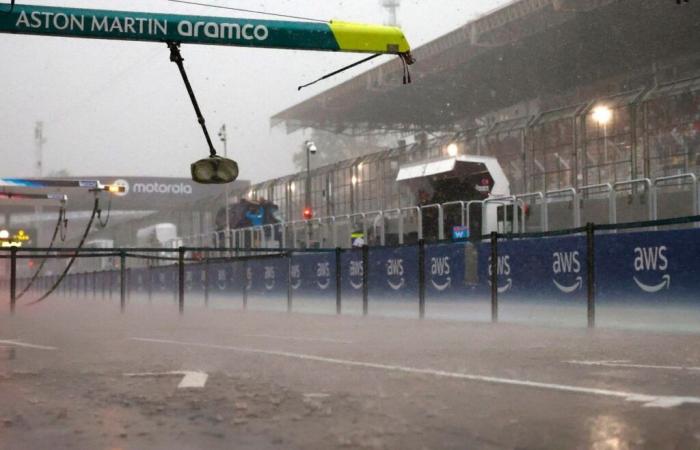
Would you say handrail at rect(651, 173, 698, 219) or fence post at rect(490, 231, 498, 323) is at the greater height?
handrail at rect(651, 173, 698, 219)

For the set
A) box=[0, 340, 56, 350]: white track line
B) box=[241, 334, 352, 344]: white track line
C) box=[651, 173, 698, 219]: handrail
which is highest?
box=[651, 173, 698, 219]: handrail

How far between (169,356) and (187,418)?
13.1ft

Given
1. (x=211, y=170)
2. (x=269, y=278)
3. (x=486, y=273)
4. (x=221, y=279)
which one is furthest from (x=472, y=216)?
(x=211, y=170)

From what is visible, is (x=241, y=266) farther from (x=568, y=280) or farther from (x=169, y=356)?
(x=169, y=356)

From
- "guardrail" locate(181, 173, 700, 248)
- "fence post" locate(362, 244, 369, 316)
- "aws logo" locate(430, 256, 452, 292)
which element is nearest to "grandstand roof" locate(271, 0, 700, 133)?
"guardrail" locate(181, 173, 700, 248)

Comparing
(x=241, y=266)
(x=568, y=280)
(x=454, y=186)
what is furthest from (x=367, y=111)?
(x=568, y=280)

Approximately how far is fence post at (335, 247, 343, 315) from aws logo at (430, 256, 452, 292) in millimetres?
3483

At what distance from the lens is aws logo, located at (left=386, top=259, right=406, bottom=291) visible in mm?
18161

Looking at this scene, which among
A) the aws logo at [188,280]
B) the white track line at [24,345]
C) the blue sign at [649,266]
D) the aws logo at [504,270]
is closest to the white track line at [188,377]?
the white track line at [24,345]

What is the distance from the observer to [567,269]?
13.9 m

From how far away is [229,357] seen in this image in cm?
855

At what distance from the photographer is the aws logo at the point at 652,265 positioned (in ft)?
39.8

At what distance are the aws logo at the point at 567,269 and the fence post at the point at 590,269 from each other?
0.27 meters

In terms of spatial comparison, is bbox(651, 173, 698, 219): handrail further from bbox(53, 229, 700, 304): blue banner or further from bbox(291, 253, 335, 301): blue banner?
bbox(291, 253, 335, 301): blue banner
